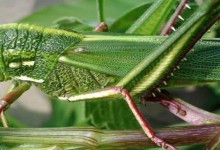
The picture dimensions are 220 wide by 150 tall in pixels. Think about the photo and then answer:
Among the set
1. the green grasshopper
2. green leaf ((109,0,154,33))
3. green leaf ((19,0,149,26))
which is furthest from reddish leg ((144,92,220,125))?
green leaf ((19,0,149,26))

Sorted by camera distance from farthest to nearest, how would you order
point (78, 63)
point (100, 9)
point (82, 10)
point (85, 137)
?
point (82, 10) < point (100, 9) < point (78, 63) < point (85, 137)

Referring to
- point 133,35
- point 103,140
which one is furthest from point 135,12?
point 103,140

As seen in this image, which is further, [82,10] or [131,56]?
[82,10]

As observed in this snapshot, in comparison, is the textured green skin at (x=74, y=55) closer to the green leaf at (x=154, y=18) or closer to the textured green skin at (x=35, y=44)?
the textured green skin at (x=35, y=44)

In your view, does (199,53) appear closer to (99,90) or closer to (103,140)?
(99,90)

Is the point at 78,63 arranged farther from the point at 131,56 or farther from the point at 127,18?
the point at 127,18

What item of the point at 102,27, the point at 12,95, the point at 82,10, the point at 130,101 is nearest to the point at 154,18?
the point at 102,27

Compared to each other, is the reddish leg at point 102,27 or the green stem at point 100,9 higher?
the green stem at point 100,9

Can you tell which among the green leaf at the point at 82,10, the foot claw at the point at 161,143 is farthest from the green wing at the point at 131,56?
the green leaf at the point at 82,10
